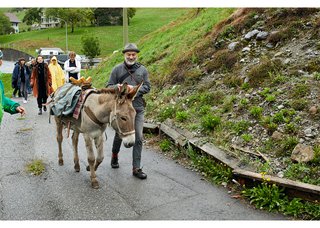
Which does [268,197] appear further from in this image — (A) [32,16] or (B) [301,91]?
(A) [32,16]

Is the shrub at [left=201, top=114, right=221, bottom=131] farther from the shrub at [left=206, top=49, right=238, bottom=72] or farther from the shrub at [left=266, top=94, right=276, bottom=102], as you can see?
the shrub at [left=206, top=49, right=238, bottom=72]

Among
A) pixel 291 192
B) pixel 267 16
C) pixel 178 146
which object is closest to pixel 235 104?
pixel 178 146

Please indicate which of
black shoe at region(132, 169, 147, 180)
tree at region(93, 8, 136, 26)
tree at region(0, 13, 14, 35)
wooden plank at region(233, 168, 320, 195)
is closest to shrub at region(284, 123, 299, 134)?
wooden plank at region(233, 168, 320, 195)

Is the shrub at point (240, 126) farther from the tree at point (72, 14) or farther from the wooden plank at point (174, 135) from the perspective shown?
the tree at point (72, 14)

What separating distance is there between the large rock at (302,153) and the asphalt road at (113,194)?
1.32 metres

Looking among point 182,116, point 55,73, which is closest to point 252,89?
point 182,116

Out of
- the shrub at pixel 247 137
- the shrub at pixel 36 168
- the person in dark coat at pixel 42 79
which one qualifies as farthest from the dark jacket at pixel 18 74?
the shrub at pixel 247 137

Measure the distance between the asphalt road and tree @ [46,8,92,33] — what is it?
83356 mm

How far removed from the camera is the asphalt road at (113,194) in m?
5.43

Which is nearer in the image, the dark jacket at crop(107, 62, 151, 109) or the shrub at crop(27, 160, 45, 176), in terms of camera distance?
the dark jacket at crop(107, 62, 151, 109)

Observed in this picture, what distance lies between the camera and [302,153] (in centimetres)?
641

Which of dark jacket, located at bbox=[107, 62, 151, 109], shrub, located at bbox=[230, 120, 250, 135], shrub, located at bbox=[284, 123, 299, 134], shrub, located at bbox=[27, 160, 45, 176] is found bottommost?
shrub, located at bbox=[27, 160, 45, 176]

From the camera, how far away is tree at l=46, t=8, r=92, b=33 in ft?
287

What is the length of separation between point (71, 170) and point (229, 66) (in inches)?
213
